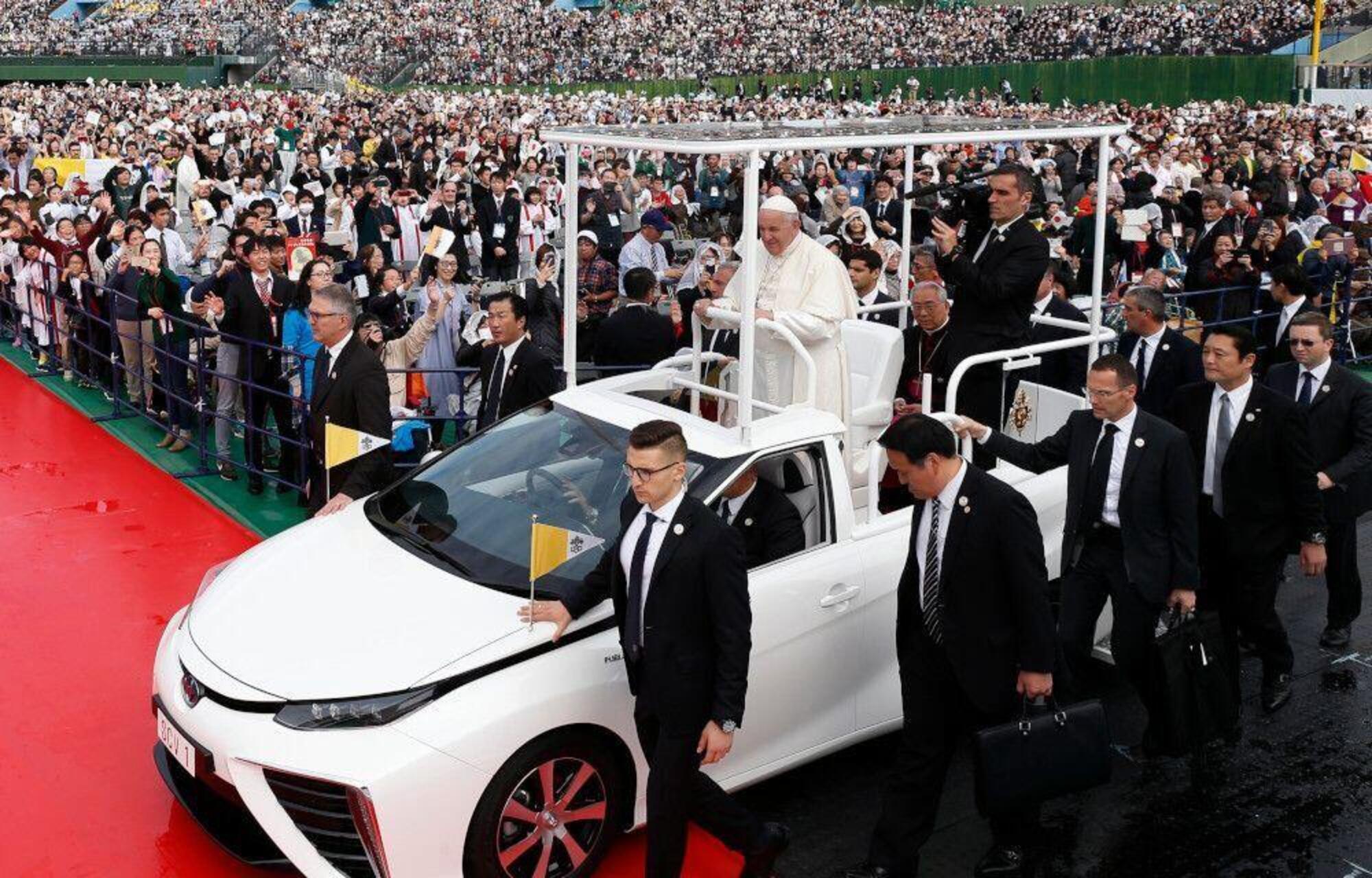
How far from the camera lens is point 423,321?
9.90 meters

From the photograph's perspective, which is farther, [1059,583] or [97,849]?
[1059,583]

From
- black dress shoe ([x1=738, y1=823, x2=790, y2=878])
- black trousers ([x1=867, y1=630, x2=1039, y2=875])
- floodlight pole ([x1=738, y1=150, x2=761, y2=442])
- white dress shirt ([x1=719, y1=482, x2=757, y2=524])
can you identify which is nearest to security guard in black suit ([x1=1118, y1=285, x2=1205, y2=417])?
floodlight pole ([x1=738, y1=150, x2=761, y2=442])

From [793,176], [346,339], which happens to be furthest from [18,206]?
[793,176]

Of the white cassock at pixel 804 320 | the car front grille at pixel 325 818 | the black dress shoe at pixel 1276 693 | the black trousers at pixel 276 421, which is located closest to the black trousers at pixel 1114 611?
the black dress shoe at pixel 1276 693

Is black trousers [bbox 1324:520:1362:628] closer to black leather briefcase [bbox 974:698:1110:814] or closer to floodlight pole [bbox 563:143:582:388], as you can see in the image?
black leather briefcase [bbox 974:698:1110:814]

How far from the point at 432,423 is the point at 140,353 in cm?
324

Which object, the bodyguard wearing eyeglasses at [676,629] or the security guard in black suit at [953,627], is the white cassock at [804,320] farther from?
the bodyguard wearing eyeglasses at [676,629]

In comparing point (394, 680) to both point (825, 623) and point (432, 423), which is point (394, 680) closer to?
point (825, 623)

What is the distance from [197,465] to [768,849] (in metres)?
7.06

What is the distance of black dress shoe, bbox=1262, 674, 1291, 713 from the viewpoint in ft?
21.2

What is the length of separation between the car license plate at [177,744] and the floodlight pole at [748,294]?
2318 mm

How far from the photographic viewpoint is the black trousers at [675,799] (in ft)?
14.8

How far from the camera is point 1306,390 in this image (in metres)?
6.95

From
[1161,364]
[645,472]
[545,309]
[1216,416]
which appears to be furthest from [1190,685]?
[545,309]
